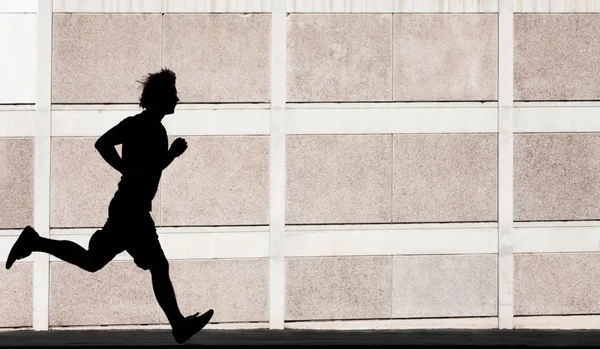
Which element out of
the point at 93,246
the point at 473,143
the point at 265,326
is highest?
Result: the point at 473,143

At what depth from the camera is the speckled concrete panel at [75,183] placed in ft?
37.8

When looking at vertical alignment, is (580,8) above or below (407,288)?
above

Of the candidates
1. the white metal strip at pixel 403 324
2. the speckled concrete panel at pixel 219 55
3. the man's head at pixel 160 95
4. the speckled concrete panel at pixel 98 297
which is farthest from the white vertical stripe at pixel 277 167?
the man's head at pixel 160 95

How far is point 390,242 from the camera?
38.5ft

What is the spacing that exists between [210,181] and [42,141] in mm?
1717

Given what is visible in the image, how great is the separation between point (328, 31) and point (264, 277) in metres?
2.57

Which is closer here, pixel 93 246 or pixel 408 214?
pixel 93 246

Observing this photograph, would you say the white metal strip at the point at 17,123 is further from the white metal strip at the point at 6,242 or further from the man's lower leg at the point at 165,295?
the man's lower leg at the point at 165,295

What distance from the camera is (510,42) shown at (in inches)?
462

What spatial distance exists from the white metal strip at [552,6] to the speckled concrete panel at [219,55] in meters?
2.59

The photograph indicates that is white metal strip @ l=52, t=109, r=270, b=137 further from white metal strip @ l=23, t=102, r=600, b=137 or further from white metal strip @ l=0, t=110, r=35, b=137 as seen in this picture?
white metal strip @ l=0, t=110, r=35, b=137

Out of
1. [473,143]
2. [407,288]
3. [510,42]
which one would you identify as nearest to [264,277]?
[407,288]

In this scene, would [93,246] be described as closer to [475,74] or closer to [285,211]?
[285,211]

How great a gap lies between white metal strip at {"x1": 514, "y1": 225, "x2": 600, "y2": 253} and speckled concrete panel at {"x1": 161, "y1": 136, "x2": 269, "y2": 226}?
9.32ft
